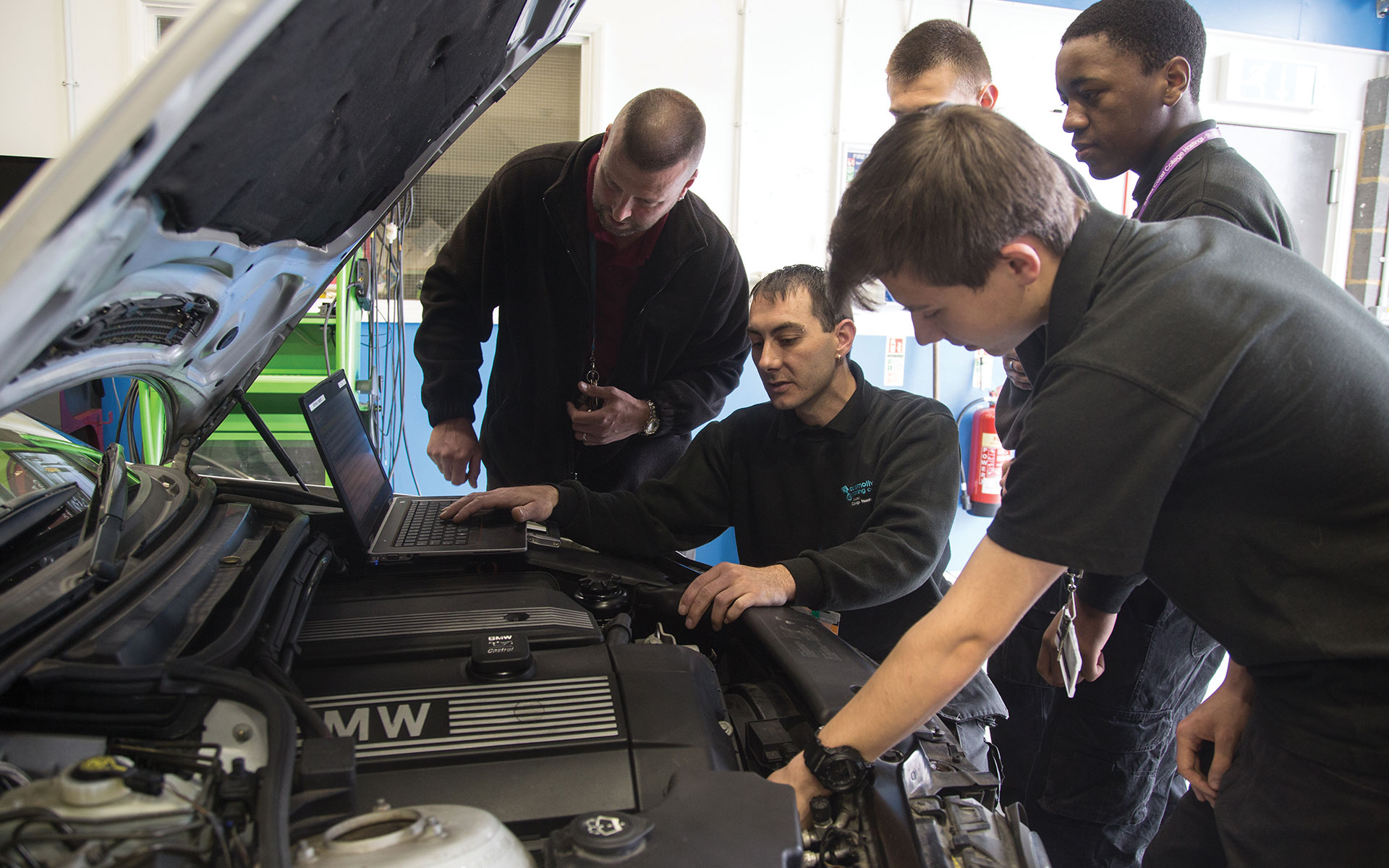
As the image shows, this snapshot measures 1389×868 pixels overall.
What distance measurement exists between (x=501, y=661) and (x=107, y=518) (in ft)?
1.54

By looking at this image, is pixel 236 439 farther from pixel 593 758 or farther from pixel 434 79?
pixel 593 758

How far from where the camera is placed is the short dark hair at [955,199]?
2.97 feet

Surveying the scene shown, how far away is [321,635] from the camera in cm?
113

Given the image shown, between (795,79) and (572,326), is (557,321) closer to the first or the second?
(572,326)

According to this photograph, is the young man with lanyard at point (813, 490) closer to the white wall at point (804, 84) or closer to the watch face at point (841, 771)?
the watch face at point (841, 771)

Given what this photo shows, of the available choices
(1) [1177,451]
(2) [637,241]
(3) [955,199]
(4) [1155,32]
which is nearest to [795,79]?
(2) [637,241]

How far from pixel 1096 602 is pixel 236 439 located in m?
3.10

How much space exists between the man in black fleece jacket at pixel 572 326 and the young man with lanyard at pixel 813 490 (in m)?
0.27

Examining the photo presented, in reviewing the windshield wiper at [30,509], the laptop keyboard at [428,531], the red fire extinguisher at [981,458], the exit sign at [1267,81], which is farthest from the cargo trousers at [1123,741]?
the exit sign at [1267,81]

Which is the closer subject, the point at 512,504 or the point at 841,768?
the point at 841,768

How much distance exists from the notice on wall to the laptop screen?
3054mm

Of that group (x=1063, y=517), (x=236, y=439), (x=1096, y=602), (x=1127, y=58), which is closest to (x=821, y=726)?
(x=1063, y=517)

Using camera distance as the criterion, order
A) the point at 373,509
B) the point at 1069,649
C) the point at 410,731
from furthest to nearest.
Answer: the point at 373,509 < the point at 1069,649 < the point at 410,731

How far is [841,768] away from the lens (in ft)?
3.02
